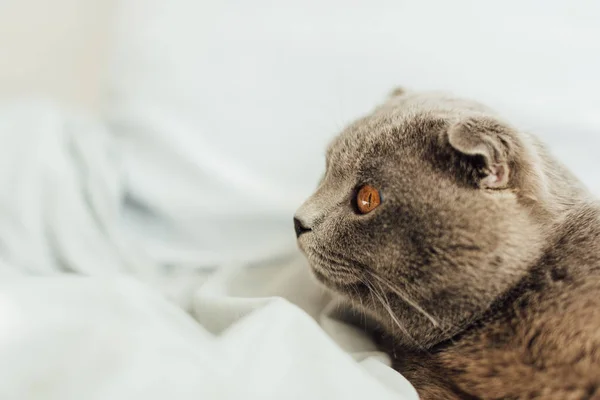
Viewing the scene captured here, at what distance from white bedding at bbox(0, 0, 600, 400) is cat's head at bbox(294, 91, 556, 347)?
0.58 ft

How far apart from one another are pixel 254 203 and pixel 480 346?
0.71 meters

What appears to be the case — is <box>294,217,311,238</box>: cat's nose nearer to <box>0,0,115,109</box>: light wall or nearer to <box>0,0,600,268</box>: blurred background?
<box>0,0,600,268</box>: blurred background

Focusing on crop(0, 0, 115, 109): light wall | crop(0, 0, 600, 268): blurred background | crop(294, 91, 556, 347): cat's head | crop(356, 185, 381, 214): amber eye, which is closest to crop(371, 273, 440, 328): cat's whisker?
crop(294, 91, 556, 347): cat's head

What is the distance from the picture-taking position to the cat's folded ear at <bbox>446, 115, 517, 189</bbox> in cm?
76

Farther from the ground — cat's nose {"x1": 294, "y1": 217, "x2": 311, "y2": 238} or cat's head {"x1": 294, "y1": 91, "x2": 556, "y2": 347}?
cat's head {"x1": 294, "y1": 91, "x2": 556, "y2": 347}

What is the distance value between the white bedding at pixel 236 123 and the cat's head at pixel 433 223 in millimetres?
176

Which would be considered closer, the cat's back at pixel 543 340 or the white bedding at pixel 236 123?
the cat's back at pixel 543 340

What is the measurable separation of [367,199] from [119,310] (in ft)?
1.34

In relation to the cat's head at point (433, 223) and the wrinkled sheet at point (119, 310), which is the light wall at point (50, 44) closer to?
the wrinkled sheet at point (119, 310)

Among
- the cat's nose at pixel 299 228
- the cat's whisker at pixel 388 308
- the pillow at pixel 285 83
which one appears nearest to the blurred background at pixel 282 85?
the pillow at pixel 285 83

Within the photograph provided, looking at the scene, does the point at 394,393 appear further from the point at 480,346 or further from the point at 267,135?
the point at 267,135

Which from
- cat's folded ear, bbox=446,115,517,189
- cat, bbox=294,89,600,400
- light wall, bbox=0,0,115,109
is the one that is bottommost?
light wall, bbox=0,0,115,109

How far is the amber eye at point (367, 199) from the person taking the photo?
0.85m

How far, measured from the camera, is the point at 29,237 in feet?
3.75
